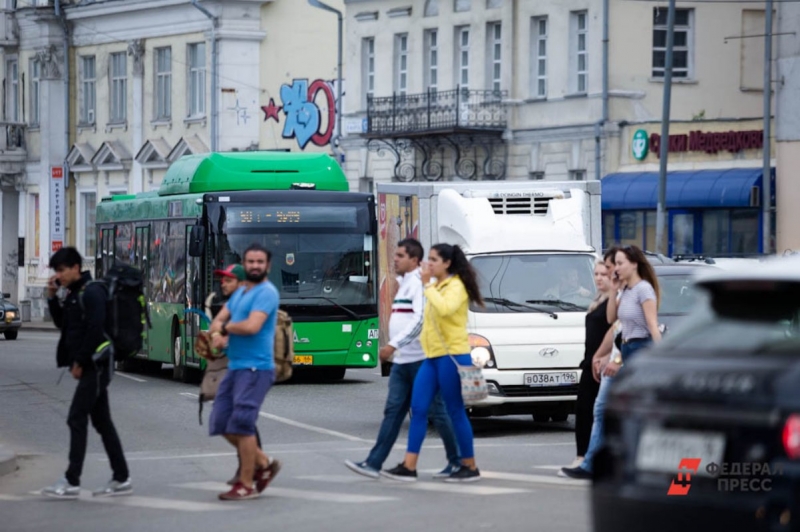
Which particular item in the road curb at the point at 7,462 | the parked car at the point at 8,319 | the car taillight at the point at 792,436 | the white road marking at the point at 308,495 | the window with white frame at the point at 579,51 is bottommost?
the parked car at the point at 8,319

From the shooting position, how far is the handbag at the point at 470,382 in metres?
13.5

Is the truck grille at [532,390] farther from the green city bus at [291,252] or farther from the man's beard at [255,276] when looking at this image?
the green city bus at [291,252]

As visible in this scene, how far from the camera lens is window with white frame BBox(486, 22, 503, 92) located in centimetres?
5000

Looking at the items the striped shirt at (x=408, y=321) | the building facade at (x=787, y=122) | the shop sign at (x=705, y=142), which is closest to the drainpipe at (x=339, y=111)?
the shop sign at (x=705, y=142)

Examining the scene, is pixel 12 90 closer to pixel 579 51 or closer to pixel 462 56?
pixel 462 56

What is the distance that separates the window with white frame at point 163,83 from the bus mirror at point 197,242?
35.8 metres

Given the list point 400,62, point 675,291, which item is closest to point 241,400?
point 675,291

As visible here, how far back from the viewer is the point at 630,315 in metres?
14.1

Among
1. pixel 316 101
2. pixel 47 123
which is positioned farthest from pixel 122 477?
pixel 47 123

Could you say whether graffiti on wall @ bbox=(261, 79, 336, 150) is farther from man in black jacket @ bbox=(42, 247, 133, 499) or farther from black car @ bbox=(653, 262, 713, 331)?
man in black jacket @ bbox=(42, 247, 133, 499)

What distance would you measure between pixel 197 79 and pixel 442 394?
4714cm

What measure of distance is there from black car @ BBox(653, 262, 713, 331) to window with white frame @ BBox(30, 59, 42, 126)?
153 ft

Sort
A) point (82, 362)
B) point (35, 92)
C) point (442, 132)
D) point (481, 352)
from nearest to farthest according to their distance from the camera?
point (82, 362)
point (481, 352)
point (442, 132)
point (35, 92)

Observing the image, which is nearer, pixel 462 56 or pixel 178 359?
pixel 178 359
